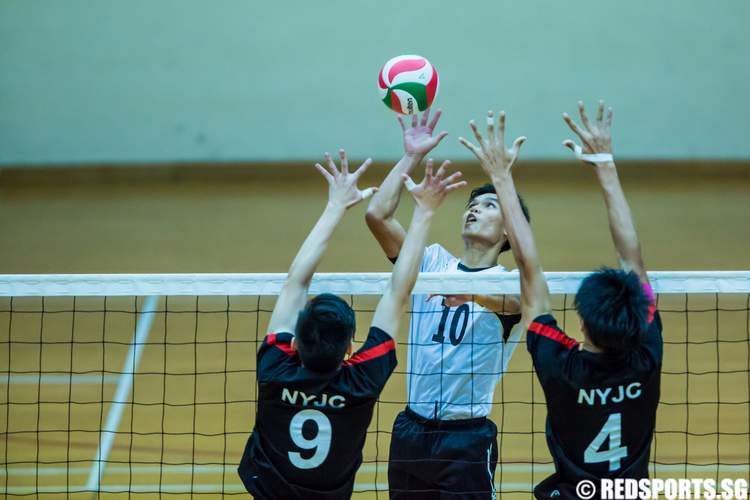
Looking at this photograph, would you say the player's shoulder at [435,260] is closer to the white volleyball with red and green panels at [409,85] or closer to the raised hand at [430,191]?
the white volleyball with red and green panels at [409,85]

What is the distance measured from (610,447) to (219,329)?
20.4 ft

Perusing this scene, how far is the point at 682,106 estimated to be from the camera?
16.6m

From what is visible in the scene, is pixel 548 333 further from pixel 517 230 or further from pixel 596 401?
pixel 517 230

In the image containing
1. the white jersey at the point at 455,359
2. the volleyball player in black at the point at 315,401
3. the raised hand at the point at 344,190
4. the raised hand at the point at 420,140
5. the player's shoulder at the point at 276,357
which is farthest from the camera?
the white jersey at the point at 455,359

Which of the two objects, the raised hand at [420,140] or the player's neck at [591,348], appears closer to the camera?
the player's neck at [591,348]

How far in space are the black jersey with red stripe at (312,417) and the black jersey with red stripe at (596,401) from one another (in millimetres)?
595

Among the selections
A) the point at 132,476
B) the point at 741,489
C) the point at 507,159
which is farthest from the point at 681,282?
the point at 132,476

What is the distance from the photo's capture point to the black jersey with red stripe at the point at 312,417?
135 inches

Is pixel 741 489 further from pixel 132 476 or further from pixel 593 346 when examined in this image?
pixel 132 476

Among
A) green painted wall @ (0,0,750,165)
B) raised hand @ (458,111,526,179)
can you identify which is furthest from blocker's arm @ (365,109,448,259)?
green painted wall @ (0,0,750,165)

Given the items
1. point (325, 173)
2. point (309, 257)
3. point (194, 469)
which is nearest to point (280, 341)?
point (309, 257)

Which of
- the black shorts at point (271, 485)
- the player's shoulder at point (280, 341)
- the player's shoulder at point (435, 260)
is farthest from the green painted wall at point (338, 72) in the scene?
the black shorts at point (271, 485)

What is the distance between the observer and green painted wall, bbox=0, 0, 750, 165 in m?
16.3

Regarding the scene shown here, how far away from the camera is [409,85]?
17.7ft
